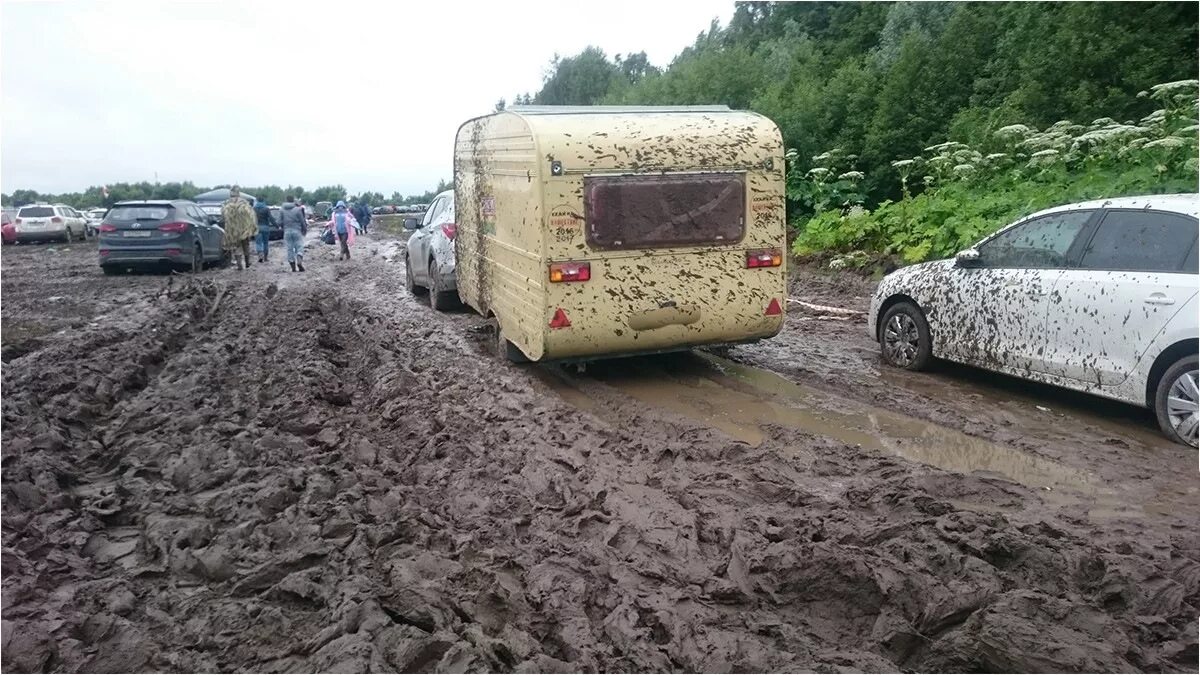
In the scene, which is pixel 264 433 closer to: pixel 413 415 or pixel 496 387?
pixel 413 415

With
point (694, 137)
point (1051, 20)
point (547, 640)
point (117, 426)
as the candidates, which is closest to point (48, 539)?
point (117, 426)

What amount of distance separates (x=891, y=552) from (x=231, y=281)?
15.9 m

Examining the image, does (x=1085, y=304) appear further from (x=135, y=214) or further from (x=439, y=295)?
(x=135, y=214)

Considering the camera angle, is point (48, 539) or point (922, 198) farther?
point (922, 198)

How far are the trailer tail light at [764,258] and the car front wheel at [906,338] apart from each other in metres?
1.45

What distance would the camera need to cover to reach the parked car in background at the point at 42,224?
1296 inches

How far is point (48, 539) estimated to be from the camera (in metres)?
4.87

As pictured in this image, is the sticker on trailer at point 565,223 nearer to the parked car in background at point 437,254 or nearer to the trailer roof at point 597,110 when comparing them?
the trailer roof at point 597,110

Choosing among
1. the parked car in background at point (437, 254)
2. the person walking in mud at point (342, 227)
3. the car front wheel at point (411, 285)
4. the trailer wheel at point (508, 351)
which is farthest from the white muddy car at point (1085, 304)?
the person walking in mud at point (342, 227)

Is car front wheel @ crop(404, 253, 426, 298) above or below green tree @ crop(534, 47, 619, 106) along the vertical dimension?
below

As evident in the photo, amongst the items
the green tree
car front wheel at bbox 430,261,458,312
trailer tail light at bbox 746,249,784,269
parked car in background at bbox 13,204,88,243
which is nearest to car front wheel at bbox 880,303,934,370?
trailer tail light at bbox 746,249,784,269

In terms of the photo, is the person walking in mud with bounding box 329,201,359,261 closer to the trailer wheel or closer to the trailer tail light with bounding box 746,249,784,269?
the trailer wheel

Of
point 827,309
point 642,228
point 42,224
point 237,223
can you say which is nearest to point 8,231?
point 42,224

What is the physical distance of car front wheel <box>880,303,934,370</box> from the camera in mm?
8539
